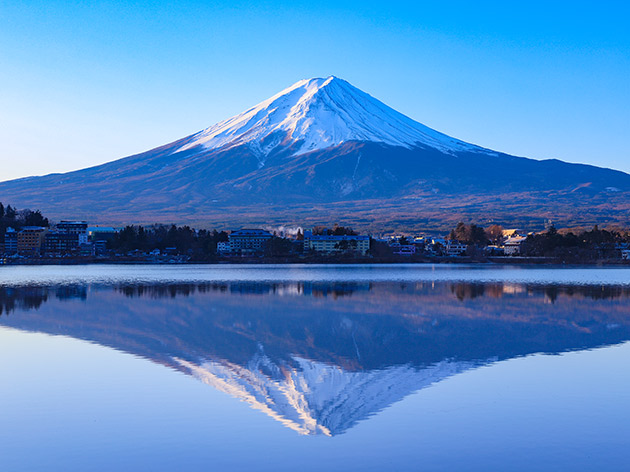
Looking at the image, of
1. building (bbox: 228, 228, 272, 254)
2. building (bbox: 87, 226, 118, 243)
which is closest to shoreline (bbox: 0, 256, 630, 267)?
building (bbox: 228, 228, 272, 254)

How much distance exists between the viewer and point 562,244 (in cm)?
6638

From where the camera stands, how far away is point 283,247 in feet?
227

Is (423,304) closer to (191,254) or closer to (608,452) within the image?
(608,452)

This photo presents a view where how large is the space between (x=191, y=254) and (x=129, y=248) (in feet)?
20.8

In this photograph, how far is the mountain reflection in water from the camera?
10.2 m

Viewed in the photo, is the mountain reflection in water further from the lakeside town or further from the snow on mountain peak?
the snow on mountain peak

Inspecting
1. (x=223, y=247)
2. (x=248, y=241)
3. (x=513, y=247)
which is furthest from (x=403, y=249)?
(x=223, y=247)

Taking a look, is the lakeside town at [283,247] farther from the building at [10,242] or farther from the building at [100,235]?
the building at [100,235]

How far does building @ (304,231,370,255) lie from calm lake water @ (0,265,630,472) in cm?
4942

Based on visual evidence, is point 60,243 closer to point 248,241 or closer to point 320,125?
point 248,241

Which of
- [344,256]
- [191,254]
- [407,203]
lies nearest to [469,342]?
[344,256]

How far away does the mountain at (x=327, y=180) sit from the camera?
128375 millimetres

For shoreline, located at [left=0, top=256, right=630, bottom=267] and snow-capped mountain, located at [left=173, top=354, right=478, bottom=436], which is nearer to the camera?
snow-capped mountain, located at [left=173, top=354, right=478, bottom=436]

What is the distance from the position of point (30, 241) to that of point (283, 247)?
90.7 ft
